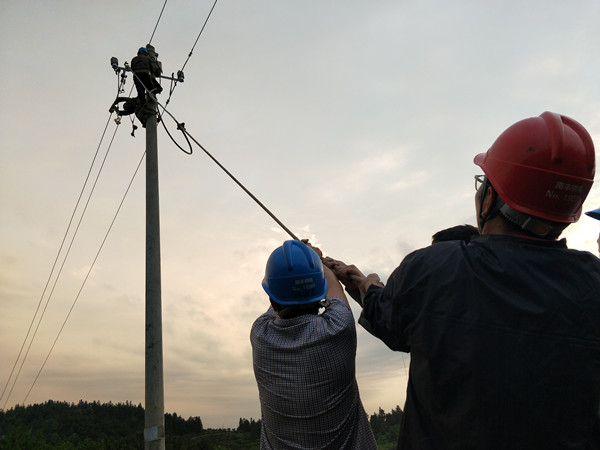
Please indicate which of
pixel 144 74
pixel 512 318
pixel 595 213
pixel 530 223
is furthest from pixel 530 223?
pixel 144 74

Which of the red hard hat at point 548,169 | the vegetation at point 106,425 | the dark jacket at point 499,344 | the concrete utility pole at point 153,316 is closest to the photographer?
the dark jacket at point 499,344

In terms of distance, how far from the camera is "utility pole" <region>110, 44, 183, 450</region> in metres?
6.39

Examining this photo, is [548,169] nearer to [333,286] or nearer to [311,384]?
[333,286]

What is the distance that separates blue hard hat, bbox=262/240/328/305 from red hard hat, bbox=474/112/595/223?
1117 mm

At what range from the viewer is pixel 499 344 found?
5.63ft

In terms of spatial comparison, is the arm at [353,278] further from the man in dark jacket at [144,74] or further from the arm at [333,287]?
the man in dark jacket at [144,74]

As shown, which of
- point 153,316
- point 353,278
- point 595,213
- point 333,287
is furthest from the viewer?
point 153,316

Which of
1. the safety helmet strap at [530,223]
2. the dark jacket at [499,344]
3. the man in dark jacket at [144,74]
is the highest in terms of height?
the man in dark jacket at [144,74]

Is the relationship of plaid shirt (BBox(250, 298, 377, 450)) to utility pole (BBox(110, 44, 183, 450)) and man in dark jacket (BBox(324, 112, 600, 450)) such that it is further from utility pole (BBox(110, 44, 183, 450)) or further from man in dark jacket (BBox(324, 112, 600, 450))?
utility pole (BBox(110, 44, 183, 450))

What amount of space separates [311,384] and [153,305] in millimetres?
4875

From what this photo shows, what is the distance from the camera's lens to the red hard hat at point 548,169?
197cm

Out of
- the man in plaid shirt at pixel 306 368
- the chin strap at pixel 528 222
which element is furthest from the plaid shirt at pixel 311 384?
the chin strap at pixel 528 222

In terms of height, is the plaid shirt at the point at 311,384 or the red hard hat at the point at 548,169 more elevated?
the red hard hat at the point at 548,169

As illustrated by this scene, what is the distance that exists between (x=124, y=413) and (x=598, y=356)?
85.1 meters
